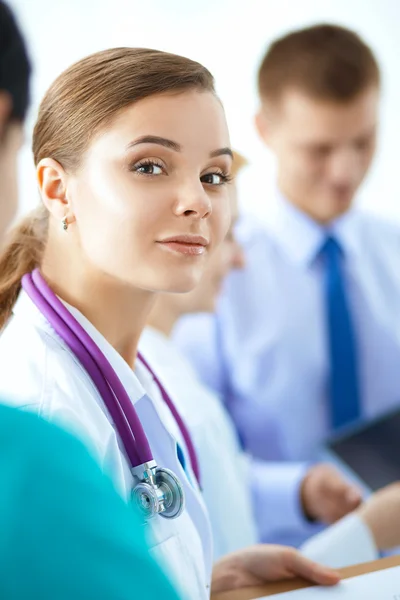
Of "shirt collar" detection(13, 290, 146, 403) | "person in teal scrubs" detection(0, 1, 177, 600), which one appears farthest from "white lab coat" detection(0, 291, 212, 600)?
"person in teal scrubs" detection(0, 1, 177, 600)

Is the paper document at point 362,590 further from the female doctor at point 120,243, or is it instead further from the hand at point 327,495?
the hand at point 327,495

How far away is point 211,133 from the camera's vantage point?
746 mm

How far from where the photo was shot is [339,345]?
1860 mm

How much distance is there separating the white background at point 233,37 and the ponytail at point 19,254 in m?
1.32

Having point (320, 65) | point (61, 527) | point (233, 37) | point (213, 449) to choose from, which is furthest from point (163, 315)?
point (233, 37)

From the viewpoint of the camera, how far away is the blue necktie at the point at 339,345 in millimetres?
1827

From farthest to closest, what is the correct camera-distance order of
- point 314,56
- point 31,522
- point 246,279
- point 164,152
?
1. point 246,279
2. point 314,56
3. point 164,152
4. point 31,522

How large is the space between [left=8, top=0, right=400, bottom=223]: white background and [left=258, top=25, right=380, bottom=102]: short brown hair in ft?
1.41

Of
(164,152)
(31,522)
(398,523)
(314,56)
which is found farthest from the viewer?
(314,56)

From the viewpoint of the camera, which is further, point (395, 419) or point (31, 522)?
point (395, 419)

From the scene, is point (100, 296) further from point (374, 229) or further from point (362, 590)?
point (374, 229)

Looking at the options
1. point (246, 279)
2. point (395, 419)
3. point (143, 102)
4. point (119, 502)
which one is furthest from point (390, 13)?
point (119, 502)

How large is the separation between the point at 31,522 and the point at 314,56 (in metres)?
1.62

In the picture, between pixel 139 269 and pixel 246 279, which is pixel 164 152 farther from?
pixel 246 279
